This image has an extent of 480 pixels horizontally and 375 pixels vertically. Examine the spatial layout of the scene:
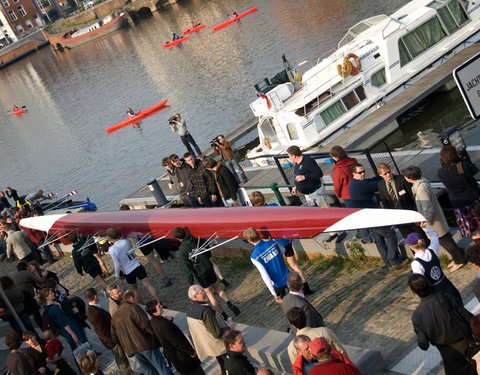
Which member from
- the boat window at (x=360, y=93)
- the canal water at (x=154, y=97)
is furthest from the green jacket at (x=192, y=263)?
the boat window at (x=360, y=93)

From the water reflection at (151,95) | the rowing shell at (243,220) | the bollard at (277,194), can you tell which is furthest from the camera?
the water reflection at (151,95)

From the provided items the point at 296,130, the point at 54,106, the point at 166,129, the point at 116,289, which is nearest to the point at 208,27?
the point at 54,106

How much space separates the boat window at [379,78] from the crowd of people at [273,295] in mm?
12118

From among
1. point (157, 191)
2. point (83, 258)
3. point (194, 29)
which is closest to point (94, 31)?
point (194, 29)

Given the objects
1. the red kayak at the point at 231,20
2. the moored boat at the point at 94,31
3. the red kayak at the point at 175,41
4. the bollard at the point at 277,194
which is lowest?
the red kayak at the point at 231,20

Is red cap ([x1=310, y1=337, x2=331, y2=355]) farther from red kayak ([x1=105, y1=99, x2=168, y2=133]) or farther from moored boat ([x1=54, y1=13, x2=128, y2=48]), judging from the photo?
moored boat ([x1=54, y1=13, x2=128, y2=48])

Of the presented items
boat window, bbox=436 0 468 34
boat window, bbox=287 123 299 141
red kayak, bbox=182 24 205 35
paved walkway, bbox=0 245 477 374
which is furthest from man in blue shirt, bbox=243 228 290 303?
red kayak, bbox=182 24 205 35

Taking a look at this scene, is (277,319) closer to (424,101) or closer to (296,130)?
(296,130)

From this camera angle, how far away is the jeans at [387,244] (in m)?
11.9

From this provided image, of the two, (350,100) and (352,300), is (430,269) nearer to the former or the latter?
(352,300)

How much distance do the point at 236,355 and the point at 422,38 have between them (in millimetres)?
21854

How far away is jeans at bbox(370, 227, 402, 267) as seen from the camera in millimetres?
11883

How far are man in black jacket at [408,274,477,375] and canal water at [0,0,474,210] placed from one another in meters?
18.2

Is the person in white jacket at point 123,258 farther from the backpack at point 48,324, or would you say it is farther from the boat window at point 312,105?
the boat window at point 312,105
